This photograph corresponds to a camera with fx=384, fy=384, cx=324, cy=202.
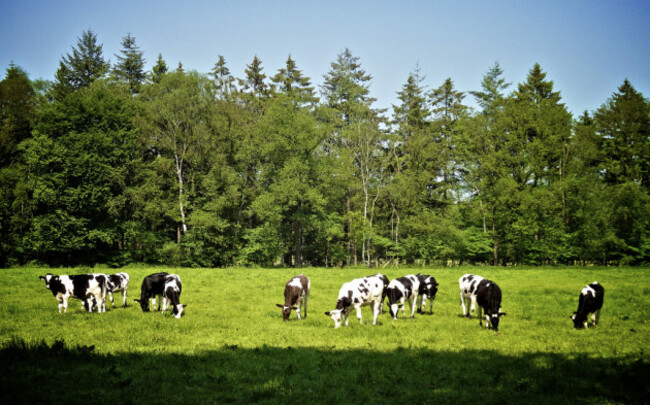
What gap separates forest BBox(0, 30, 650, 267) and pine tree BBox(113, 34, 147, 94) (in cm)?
21

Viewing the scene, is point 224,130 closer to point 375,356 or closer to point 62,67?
point 62,67

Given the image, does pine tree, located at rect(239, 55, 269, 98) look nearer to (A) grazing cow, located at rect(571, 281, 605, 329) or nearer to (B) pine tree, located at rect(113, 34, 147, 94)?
(B) pine tree, located at rect(113, 34, 147, 94)

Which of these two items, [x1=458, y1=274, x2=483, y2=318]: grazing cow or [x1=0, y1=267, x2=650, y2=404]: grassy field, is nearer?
[x1=0, y1=267, x2=650, y2=404]: grassy field

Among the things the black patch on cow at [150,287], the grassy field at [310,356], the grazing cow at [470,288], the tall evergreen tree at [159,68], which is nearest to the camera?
the grassy field at [310,356]

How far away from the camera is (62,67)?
49.3 meters

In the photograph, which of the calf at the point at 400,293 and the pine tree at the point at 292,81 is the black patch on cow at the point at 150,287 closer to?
the calf at the point at 400,293

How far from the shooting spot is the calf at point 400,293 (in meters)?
16.0

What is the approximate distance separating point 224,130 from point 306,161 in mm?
10338

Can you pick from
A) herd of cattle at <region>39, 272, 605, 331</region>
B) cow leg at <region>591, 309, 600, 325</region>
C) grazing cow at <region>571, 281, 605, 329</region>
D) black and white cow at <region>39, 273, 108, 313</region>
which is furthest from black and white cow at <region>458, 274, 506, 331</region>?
black and white cow at <region>39, 273, 108, 313</region>

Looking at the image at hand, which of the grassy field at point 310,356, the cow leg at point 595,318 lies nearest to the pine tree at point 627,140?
the grassy field at point 310,356

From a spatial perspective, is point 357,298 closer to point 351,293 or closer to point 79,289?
point 351,293

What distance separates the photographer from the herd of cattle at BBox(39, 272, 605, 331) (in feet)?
47.5

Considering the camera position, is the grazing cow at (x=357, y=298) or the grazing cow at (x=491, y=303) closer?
the grazing cow at (x=491, y=303)

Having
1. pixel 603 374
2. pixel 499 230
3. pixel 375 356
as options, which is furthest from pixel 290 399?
pixel 499 230
